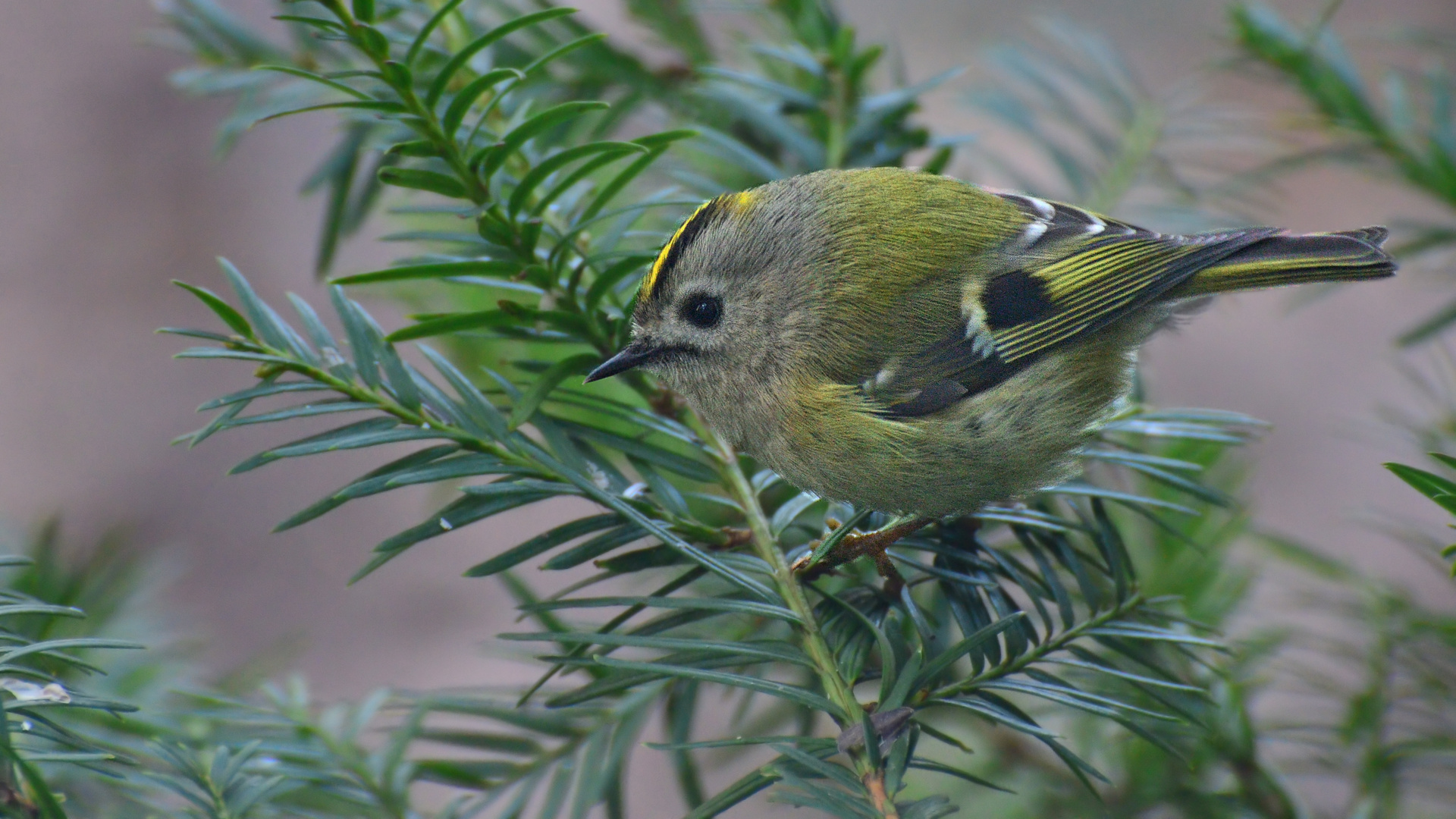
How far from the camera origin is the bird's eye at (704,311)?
3.51 ft

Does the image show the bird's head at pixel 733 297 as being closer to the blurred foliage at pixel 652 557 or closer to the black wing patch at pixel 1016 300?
the blurred foliage at pixel 652 557

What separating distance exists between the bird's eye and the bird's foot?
0.96 feet

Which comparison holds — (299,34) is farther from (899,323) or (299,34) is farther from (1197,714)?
(1197,714)

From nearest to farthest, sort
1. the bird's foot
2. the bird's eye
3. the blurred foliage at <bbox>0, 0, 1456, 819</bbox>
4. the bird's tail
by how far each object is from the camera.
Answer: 1. the blurred foliage at <bbox>0, 0, 1456, 819</bbox>
2. the bird's foot
3. the bird's tail
4. the bird's eye

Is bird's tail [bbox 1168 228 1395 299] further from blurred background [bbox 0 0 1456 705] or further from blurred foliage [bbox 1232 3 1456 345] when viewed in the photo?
blurred background [bbox 0 0 1456 705]

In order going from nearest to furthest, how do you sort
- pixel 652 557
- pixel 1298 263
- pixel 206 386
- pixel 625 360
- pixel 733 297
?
pixel 652 557
pixel 625 360
pixel 1298 263
pixel 733 297
pixel 206 386

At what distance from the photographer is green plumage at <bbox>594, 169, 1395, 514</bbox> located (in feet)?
3.12

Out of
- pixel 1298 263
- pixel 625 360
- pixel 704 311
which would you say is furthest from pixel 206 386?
pixel 1298 263

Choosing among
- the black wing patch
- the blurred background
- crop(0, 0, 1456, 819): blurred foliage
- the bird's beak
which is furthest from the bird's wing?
the blurred background

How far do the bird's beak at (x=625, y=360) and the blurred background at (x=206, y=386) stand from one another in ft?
4.86

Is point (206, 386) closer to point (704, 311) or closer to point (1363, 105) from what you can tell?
point (704, 311)

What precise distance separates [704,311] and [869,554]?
37cm

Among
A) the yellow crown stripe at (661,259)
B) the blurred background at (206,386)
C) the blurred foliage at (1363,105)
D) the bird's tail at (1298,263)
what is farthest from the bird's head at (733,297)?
the blurred background at (206,386)

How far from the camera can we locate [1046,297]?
Answer: 3.45ft
